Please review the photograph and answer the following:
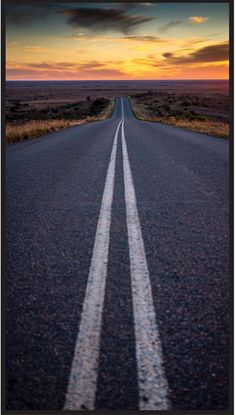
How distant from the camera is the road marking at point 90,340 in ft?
5.97

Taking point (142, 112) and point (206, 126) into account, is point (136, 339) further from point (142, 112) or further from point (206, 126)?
point (142, 112)

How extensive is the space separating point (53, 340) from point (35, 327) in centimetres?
20

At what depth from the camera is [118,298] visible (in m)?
2.62

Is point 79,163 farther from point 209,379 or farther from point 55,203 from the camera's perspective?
point 209,379

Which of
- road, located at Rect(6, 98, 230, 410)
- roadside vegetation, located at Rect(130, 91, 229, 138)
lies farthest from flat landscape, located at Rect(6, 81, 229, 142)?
road, located at Rect(6, 98, 230, 410)

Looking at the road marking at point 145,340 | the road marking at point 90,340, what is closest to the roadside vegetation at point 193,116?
the road marking at point 145,340

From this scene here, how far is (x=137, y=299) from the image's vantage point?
2.60 m

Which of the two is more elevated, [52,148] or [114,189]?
[52,148]

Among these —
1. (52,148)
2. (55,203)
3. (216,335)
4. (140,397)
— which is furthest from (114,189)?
(52,148)

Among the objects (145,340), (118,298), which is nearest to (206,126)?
(118,298)

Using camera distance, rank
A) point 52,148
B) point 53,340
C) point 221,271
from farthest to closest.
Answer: point 52,148 → point 221,271 → point 53,340

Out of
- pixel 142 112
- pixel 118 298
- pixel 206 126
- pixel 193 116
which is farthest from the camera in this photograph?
pixel 142 112

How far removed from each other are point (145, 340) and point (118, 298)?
19.8 inches

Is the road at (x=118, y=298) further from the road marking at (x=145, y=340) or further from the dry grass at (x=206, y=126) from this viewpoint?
the dry grass at (x=206, y=126)
